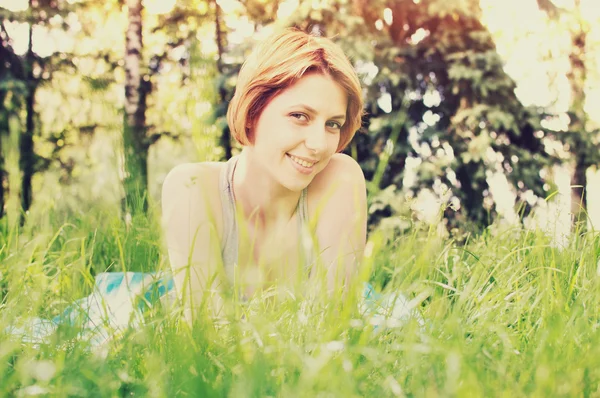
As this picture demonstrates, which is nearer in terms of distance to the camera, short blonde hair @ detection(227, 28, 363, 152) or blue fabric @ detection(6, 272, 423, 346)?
blue fabric @ detection(6, 272, 423, 346)

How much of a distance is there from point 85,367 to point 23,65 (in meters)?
6.77

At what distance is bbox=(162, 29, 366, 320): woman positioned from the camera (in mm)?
2244

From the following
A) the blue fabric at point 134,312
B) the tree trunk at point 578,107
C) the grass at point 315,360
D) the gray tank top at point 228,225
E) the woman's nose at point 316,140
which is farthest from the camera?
the tree trunk at point 578,107

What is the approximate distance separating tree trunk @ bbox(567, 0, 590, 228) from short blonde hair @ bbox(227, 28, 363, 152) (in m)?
3.39

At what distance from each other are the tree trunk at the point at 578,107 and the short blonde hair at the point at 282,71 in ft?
11.1

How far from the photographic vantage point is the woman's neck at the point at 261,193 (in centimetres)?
257

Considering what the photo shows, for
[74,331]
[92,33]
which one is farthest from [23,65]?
[74,331]

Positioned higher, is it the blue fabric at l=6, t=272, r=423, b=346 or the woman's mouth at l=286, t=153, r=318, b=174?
the woman's mouth at l=286, t=153, r=318, b=174

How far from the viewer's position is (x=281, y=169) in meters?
2.29

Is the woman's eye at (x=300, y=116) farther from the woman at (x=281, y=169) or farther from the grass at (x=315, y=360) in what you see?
the grass at (x=315, y=360)

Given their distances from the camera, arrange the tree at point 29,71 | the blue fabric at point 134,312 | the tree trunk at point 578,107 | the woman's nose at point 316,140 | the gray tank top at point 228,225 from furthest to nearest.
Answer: the tree at point 29,71 → the tree trunk at point 578,107 → the gray tank top at point 228,225 → the woman's nose at point 316,140 → the blue fabric at point 134,312

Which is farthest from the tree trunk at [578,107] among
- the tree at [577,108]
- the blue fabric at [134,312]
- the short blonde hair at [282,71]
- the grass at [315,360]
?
the grass at [315,360]

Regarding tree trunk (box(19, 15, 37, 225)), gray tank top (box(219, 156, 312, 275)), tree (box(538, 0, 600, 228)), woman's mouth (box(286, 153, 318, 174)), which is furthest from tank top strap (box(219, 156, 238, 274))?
tree trunk (box(19, 15, 37, 225))

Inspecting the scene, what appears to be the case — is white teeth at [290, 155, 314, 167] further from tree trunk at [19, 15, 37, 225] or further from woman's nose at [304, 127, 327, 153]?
tree trunk at [19, 15, 37, 225]
